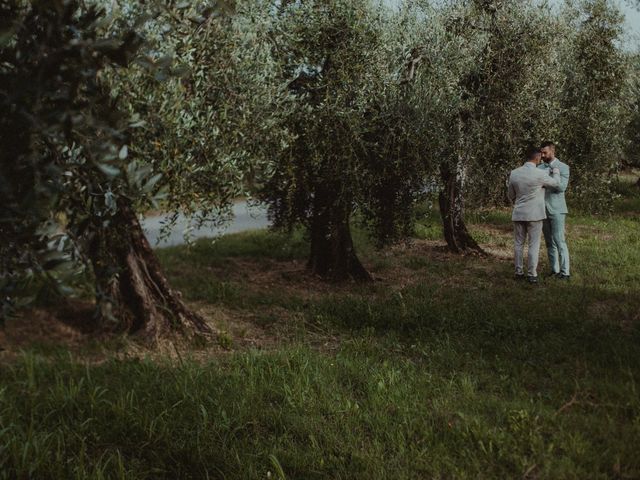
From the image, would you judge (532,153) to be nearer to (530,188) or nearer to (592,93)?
(530,188)

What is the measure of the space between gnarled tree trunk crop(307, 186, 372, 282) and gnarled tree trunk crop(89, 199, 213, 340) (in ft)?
13.7

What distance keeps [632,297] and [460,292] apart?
9.69 ft

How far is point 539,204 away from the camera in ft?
41.7

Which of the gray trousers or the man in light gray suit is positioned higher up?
the man in light gray suit

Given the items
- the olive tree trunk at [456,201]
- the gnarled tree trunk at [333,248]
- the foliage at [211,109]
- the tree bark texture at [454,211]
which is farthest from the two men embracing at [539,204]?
the foliage at [211,109]

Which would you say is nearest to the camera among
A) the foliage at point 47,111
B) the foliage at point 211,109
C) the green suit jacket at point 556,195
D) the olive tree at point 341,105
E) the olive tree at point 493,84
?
the foliage at point 47,111

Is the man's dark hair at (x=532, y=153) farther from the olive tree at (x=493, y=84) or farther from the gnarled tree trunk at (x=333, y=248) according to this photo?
the gnarled tree trunk at (x=333, y=248)

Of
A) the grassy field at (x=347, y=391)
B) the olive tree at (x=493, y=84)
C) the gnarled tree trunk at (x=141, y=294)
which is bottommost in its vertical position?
the grassy field at (x=347, y=391)

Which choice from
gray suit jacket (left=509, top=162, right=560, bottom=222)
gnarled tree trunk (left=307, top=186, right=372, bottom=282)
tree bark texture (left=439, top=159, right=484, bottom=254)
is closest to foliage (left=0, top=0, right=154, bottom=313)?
gnarled tree trunk (left=307, top=186, right=372, bottom=282)

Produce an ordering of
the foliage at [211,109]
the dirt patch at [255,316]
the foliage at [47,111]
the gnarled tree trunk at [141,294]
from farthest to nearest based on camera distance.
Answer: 1. the gnarled tree trunk at [141,294]
2. the dirt patch at [255,316]
3. the foliage at [211,109]
4. the foliage at [47,111]

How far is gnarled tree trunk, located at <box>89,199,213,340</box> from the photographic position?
9312mm

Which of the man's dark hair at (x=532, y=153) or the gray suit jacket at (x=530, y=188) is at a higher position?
the man's dark hair at (x=532, y=153)

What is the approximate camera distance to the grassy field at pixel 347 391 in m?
5.39

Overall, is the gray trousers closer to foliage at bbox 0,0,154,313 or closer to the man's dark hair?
the man's dark hair
